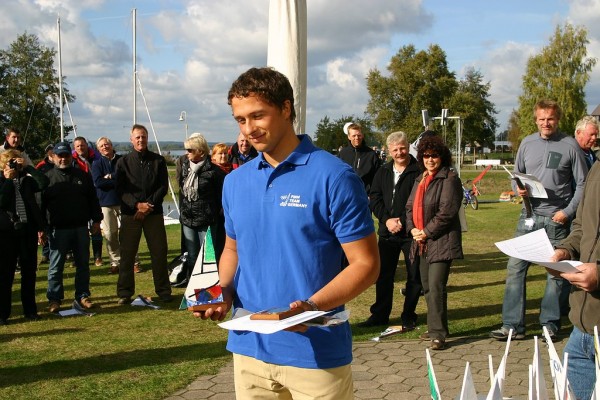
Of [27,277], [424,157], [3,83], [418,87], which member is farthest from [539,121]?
[418,87]

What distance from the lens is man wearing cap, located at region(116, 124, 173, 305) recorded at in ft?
28.6

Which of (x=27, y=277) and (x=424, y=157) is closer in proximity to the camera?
(x=424, y=157)

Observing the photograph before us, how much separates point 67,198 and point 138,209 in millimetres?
873

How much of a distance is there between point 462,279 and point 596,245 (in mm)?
7155

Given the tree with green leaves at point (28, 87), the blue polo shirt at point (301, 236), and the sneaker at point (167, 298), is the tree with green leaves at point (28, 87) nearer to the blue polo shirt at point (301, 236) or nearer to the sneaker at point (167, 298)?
the sneaker at point (167, 298)

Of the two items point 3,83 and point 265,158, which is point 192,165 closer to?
point 265,158

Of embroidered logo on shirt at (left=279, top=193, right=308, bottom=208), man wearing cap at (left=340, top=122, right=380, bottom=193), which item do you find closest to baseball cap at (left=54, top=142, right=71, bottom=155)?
man wearing cap at (left=340, top=122, right=380, bottom=193)

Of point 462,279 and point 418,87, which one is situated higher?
point 418,87

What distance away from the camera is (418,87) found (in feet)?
248

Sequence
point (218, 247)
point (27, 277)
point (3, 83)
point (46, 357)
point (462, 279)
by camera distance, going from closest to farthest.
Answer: point (46, 357)
point (27, 277)
point (218, 247)
point (462, 279)
point (3, 83)

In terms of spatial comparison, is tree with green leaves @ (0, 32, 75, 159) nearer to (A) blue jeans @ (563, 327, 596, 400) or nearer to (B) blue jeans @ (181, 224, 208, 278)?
(B) blue jeans @ (181, 224, 208, 278)

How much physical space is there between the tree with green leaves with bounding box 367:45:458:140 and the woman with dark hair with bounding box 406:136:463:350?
68906 millimetres

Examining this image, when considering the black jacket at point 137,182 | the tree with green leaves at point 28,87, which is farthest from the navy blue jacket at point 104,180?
the tree with green leaves at point 28,87

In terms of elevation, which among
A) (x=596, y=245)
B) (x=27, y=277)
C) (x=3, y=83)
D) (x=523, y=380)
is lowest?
(x=523, y=380)
